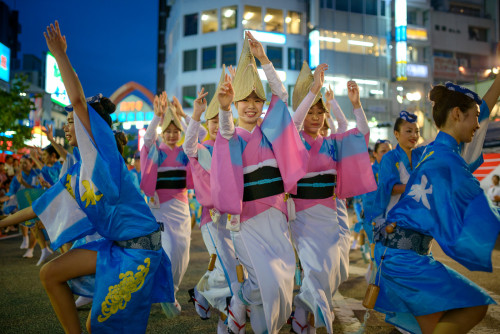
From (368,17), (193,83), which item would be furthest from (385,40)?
(193,83)

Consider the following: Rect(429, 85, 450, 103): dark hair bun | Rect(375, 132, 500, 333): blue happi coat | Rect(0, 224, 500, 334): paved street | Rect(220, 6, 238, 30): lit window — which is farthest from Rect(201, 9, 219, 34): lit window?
Rect(375, 132, 500, 333): blue happi coat

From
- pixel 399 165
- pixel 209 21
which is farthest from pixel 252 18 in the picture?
pixel 399 165

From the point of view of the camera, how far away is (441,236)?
2.55 m

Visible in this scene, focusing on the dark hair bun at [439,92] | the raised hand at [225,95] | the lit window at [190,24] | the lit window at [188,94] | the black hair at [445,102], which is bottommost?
the black hair at [445,102]

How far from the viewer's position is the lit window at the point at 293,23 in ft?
115

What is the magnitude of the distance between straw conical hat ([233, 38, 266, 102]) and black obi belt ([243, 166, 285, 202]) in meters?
0.65

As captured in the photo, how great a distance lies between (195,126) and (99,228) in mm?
1978

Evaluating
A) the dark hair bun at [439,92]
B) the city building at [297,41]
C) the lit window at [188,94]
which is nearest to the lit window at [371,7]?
the city building at [297,41]

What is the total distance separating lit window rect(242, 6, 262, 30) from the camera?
34.5 meters

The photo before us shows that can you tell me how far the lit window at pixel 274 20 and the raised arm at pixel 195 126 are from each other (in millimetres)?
31652

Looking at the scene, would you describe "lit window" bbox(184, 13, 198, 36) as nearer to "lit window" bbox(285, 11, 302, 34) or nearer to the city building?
the city building

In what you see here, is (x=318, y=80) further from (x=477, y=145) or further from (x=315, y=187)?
(x=477, y=145)

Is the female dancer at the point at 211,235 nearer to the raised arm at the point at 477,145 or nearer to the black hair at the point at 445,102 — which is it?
the black hair at the point at 445,102

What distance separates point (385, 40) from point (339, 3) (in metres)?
4.69
